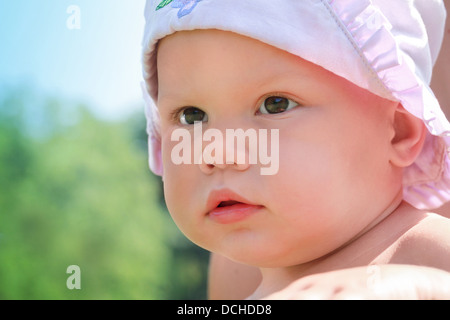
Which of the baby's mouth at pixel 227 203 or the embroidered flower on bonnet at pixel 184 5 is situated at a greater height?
the embroidered flower on bonnet at pixel 184 5

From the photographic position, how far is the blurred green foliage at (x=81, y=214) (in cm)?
329

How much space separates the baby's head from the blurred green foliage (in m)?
2.34

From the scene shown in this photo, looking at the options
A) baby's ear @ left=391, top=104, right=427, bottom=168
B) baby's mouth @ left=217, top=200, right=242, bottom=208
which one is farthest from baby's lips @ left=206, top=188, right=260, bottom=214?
baby's ear @ left=391, top=104, right=427, bottom=168

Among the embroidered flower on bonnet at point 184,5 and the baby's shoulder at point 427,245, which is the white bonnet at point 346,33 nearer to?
the embroidered flower on bonnet at point 184,5

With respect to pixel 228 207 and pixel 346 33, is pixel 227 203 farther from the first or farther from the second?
pixel 346 33

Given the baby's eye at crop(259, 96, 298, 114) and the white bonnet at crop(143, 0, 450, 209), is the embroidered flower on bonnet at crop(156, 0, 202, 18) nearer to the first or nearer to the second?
the white bonnet at crop(143, 0, 450, 209)

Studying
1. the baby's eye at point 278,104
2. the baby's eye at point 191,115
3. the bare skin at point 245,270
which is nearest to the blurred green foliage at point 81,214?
the bare skin at point 245,270

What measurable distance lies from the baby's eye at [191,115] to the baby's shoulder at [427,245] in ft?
1.18

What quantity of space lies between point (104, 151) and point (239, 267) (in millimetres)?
2716

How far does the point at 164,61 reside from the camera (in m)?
1.06

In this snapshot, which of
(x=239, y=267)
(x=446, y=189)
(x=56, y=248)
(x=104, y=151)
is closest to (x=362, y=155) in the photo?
(x=446, y=189)

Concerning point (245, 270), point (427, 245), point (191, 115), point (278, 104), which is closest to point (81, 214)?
point (245, 270)

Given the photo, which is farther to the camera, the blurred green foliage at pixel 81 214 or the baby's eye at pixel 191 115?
the blurred green foliage at pixel 81 214

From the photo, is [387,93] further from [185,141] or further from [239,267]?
[239,267]
